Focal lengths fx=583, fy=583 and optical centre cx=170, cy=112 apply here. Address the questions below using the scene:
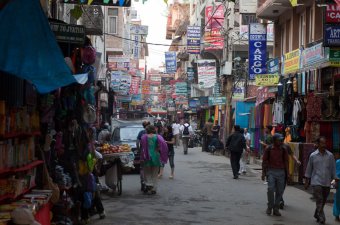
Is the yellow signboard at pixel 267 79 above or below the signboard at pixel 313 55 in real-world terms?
below

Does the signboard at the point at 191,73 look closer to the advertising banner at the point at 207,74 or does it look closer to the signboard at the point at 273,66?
the advertising banner at the point at 207,74

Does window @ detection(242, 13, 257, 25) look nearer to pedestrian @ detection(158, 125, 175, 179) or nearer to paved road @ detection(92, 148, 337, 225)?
pedestrian @ detection(158, 125, 175, 179)

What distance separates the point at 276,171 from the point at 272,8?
42.9 ft

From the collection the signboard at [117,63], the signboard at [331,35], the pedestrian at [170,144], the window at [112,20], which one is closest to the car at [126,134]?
the pedestrian at [170,144]

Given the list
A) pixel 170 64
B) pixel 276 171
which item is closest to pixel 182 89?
pixel 170 64

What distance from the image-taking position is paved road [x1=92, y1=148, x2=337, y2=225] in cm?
1120

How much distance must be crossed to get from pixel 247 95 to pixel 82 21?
1455 cm

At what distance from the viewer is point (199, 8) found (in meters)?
61.0

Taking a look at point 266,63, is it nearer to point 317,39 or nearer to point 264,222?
point 317,39

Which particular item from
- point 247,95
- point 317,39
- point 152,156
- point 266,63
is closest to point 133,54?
point 247,95

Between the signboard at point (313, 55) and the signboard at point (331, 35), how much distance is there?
A: 2.69m

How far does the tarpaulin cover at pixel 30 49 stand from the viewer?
5.54 metres

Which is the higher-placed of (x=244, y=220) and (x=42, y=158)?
(x=42, y=158)

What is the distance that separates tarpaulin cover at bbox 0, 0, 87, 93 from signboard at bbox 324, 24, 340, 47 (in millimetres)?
9904
